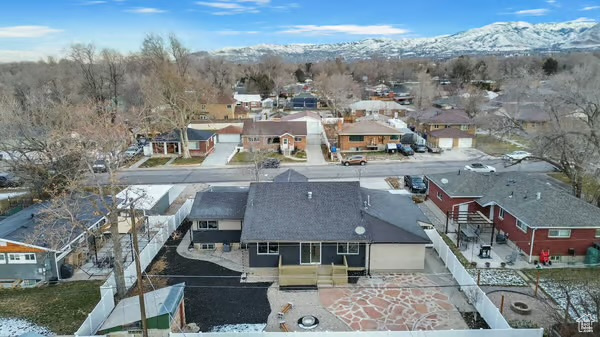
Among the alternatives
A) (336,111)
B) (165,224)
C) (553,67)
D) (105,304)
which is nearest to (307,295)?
(105,304)

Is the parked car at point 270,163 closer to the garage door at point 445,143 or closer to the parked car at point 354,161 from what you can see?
the parked car at point 354,161

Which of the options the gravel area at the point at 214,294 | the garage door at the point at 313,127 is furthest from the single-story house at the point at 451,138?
the gravel area at the point at 214,294

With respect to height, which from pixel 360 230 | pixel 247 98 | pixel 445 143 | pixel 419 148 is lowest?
pixel 419 148

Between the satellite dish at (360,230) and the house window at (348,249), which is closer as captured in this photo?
the satellite dish at (360,230)

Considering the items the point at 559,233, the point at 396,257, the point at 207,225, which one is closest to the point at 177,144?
the point at 207,225

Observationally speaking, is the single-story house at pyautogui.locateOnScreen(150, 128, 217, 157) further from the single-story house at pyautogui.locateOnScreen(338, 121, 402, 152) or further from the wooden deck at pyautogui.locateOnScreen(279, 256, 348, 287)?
the wooden deck at pyautogui.locateOnScreen(279, 256, 348, 287)

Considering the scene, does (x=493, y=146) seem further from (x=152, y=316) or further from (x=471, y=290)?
(x=152, y=316)

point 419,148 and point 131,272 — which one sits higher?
point 419,148
